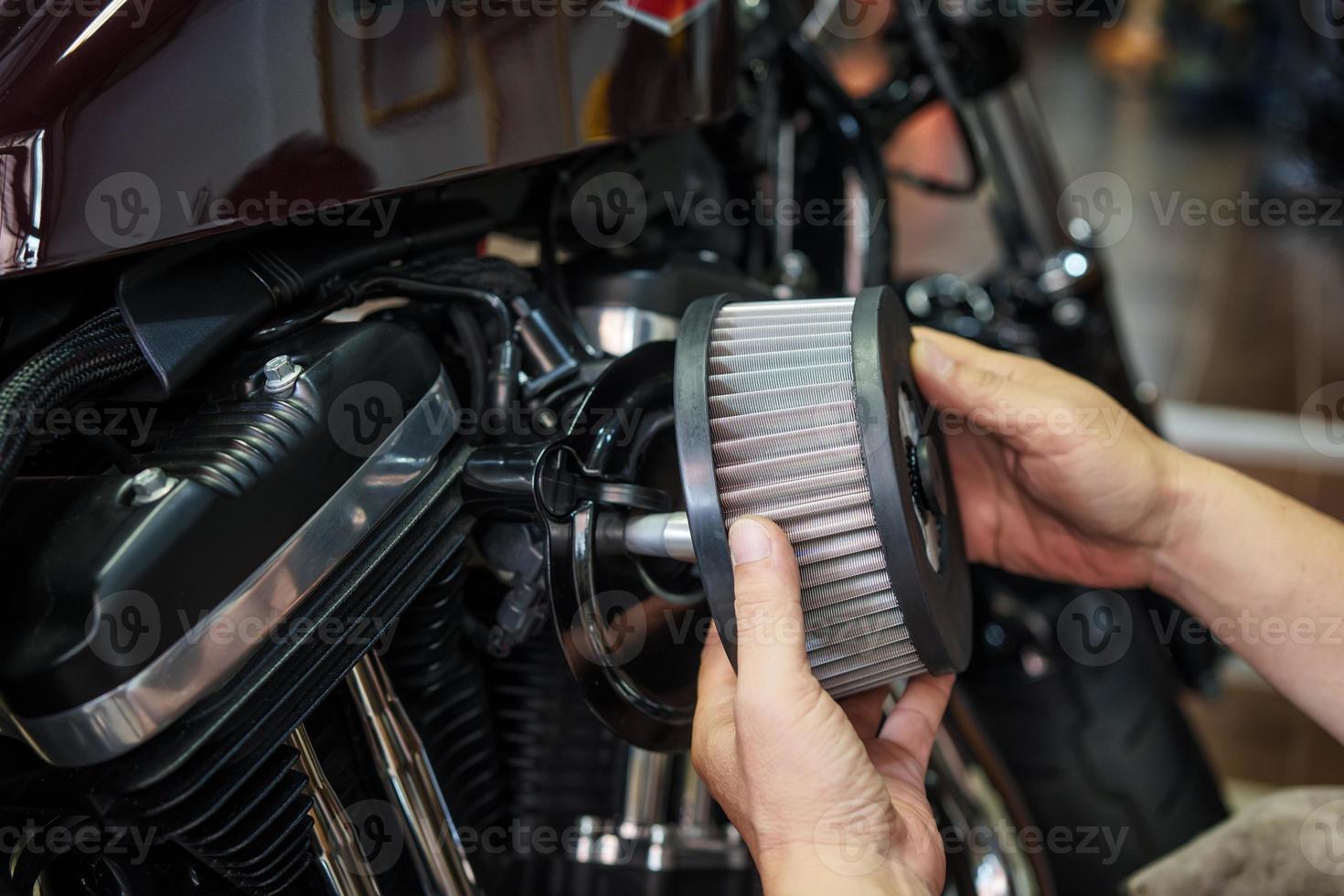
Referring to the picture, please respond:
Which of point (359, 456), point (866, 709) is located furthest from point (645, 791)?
point (359, 456)

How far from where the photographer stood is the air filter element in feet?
2.08

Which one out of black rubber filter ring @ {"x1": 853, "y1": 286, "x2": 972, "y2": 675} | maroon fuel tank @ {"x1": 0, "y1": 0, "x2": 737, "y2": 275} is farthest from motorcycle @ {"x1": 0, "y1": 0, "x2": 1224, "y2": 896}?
black rubber filter ring @ {"x1": 853, "y1": 286, "x2": 972, "y2": 675}

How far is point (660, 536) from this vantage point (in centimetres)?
68

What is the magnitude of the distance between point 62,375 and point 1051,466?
30.1 inches

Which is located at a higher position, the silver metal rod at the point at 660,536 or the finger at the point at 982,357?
the finger at the point at 982,357

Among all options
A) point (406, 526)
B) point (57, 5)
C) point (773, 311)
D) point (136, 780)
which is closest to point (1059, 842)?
point (773, 311)

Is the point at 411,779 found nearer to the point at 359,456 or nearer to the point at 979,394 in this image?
the point at 359,456

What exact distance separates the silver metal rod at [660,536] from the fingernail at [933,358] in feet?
0.96

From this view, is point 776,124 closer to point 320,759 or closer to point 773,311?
point 773,311

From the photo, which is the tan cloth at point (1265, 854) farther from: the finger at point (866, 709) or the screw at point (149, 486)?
the screw at point (149, 486)

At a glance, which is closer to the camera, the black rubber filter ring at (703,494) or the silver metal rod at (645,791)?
the black rubber filter ring at (703,494)

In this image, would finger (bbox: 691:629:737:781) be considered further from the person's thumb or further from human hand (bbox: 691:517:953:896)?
the person's thumb

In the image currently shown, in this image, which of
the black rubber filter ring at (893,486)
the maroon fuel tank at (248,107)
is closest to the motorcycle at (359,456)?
the maroon fuel tank at (248,107)

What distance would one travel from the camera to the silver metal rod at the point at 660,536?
67cm
